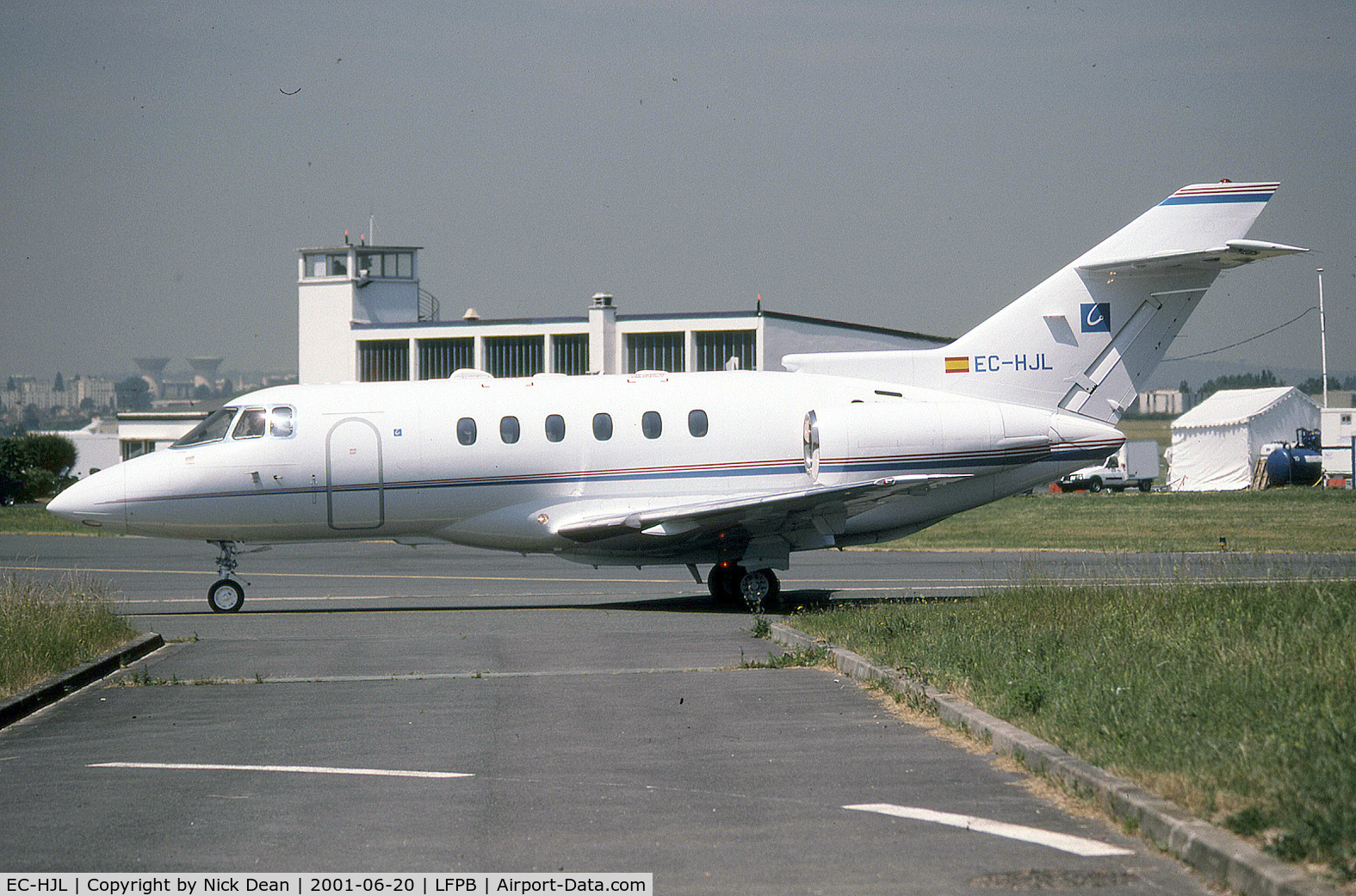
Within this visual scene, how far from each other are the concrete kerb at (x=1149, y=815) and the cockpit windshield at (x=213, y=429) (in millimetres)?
12909

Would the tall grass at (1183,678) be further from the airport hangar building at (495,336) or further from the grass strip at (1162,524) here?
the airport hangar building at (495,336)

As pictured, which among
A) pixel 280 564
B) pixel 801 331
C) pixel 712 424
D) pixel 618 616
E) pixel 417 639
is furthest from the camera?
pixel 801 331

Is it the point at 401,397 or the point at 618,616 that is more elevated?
the point at 401,397

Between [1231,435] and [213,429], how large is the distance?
174 feet

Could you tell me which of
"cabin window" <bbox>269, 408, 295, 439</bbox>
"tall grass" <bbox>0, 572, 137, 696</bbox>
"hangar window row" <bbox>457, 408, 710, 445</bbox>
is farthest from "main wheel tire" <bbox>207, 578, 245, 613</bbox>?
"hangar window row" <bbox>457, 408, 710, 445</bbox>

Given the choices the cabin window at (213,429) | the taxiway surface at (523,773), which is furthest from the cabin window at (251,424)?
the taxiway surface at (523,773)

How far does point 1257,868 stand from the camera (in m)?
5.46

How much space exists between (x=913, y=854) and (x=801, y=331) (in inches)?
2006

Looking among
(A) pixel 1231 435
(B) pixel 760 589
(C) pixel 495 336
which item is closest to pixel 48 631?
(B) pixel 760 589

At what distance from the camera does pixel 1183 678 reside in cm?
919

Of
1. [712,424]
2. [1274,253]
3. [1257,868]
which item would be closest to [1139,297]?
[1274,253]

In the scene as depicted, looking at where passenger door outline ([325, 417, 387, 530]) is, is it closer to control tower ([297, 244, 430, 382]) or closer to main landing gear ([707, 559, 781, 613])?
main landing gear ([707, 559, 781, 613])

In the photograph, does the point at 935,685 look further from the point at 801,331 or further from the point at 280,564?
the point at 801,331

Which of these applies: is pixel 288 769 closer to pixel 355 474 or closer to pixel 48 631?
pixel 48 631
